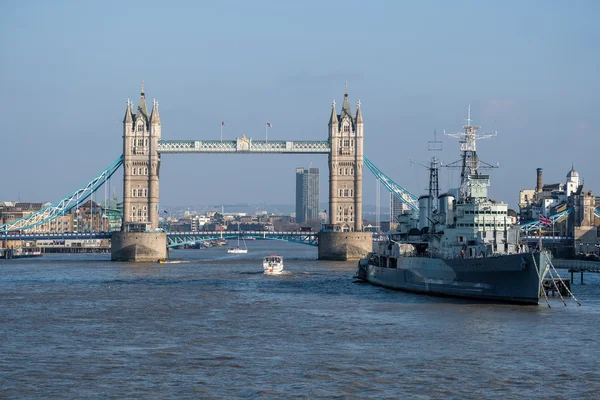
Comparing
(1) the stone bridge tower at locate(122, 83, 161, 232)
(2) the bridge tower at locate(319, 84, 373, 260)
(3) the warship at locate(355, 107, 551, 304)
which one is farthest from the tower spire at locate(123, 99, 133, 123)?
(3) the warship at locate(355, 107, 551, 304)

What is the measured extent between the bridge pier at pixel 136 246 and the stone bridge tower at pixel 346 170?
23.9m

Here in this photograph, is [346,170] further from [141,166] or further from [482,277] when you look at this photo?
[482,277]

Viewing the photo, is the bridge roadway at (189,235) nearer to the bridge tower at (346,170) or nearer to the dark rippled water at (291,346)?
the bridge tower at (346,170)

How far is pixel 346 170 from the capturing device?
133125mm

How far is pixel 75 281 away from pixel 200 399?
52977 millimetres

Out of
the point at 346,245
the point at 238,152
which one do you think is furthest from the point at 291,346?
the point at 238,152

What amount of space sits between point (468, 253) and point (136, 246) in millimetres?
69151

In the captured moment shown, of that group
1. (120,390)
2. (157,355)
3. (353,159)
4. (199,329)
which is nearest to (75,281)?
(199,329)

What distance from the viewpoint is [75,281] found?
81125 millimetres

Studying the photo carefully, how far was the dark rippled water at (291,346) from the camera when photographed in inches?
1265

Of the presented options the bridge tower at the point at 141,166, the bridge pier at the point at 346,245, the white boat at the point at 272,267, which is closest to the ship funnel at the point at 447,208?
the white boat at the point at 272,267

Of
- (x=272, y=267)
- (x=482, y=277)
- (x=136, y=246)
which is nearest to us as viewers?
(x=482, y=277)

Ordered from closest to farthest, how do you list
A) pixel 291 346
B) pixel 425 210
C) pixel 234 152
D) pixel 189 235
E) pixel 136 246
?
pixel 291 346, pixel 425 210, pixel 136 246, pixel 234 152, pixel 189 235

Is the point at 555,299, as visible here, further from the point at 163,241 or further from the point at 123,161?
the point at 123,161
